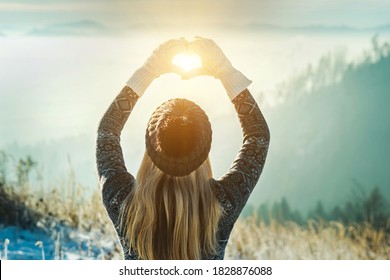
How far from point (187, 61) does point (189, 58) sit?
0.02 metres

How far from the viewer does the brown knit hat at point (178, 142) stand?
1.95m

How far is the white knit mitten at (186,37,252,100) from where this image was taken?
84.2 inches

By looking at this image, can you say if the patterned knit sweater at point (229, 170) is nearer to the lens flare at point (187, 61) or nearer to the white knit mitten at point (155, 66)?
the white knit mitten at point (155, 66)

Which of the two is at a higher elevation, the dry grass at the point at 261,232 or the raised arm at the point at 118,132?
the raised arm at the point at 118,132

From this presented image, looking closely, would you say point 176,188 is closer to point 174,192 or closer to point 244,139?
point 174,192


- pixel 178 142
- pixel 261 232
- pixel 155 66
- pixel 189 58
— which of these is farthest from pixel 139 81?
pixel 261 232

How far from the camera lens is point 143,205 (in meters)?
1.99

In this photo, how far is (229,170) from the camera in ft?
6.79

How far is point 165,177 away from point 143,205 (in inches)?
3.7

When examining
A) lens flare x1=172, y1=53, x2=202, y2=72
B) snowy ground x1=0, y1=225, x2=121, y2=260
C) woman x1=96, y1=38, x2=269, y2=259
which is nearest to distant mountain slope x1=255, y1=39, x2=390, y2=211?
snowy ground x1=0, y1=225, x2=121, y2=260

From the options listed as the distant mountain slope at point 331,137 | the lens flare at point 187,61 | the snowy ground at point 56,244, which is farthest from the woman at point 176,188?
the distant mountain slope at point 331,137
